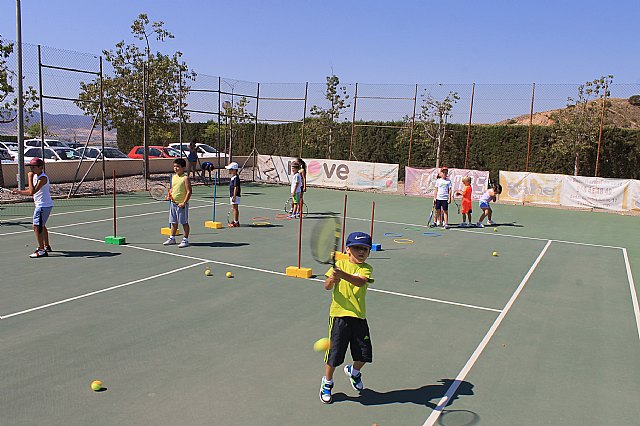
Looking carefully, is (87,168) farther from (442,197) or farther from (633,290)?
(633,290)

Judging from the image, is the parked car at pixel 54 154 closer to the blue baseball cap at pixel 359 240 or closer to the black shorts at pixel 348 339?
the black shorts at pixel 348 339

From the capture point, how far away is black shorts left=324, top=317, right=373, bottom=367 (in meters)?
5.40

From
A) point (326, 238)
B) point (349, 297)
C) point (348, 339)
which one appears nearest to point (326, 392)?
point (348, 339)

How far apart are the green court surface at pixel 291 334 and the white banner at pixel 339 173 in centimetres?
1307

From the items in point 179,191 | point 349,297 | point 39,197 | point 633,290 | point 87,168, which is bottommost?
point 633,290

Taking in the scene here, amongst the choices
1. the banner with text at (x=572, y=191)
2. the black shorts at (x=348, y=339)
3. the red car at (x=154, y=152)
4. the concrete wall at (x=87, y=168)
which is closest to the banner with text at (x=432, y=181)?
the banner with text at (x=572, y=191)

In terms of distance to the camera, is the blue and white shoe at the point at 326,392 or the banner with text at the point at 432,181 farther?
the banner with text at the point at 432,181

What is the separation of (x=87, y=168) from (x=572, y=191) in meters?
21.0

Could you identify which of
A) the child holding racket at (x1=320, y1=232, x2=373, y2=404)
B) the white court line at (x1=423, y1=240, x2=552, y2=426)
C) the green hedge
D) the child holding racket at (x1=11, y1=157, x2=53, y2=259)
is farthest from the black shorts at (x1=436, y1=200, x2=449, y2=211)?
the green hedge

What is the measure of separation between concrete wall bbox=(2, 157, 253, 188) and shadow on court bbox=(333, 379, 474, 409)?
66.2ft

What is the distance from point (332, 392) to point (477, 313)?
146 inches

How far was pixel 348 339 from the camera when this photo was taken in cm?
543

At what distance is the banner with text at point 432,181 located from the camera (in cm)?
2489

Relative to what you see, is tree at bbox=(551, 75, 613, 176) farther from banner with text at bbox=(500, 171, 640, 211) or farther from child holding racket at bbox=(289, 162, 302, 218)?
child holding racket at bbox=(289, 162, 302, 218)
